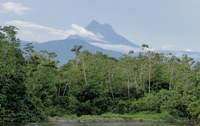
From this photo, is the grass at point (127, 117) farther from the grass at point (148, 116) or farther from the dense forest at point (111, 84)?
the dense forest at point (111, 84)

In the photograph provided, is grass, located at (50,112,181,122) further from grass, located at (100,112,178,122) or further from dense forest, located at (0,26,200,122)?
dense forest, located at (0,26,200,122)

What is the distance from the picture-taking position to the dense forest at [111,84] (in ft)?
190

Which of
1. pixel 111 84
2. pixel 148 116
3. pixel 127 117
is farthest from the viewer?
pixel 111 84

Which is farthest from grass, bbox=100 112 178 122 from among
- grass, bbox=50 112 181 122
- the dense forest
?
the dense forest

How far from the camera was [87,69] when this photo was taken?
70812 millimetres

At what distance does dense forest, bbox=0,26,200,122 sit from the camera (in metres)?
58.1

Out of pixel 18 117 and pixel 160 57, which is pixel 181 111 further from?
pixel 18 117

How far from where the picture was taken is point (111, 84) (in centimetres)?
6969

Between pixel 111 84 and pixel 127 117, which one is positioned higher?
pixel 111 84

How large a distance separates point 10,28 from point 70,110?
20875mm

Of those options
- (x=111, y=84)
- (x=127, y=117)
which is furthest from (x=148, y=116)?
(x=111, y=84)

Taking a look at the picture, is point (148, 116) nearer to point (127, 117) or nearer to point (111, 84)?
point (127, 117)

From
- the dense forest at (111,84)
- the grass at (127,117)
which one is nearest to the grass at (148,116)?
the grass at (127,117)

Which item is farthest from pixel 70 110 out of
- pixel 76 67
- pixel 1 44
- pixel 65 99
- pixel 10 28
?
pixel 1 44
